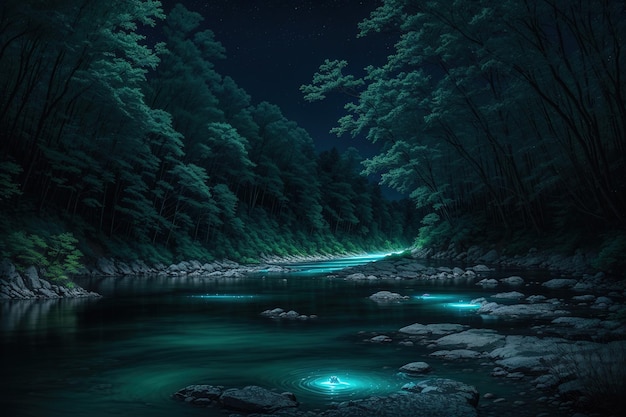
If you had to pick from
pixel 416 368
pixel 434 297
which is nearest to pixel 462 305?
pixel 434 297

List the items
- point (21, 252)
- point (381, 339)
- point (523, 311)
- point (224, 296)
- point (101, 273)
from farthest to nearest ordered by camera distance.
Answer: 1. point (101, 273)
2. point (224, 296)
3. point (21, 252)
4. point (523, 311)
5. point (381, 339)

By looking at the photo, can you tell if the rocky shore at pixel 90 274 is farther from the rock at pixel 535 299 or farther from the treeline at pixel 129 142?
the rock at pixel 535 299

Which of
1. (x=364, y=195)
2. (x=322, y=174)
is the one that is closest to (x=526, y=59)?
(x=322, y=174)

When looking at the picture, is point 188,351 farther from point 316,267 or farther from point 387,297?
point 316,267

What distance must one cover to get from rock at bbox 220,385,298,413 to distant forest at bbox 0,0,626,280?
43.1ft

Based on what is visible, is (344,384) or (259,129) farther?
(259,129)

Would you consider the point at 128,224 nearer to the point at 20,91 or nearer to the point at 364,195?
the point at 20,91

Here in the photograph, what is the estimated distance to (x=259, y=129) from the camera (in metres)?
57.0

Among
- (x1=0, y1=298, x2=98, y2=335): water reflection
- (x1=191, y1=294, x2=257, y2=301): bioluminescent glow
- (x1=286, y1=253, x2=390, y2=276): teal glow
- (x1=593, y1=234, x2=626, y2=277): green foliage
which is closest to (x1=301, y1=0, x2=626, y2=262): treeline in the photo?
(x1=593, y1=234, x2=626, y2=277): green foliage

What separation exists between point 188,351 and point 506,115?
95.7 ft

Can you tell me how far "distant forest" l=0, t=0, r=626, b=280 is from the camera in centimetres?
1847

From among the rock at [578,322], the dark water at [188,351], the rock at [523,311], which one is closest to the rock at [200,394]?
the dark water at [188,351]

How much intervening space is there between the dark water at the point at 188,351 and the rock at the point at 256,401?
0.30m

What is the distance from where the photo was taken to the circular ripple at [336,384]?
19.9 feet
